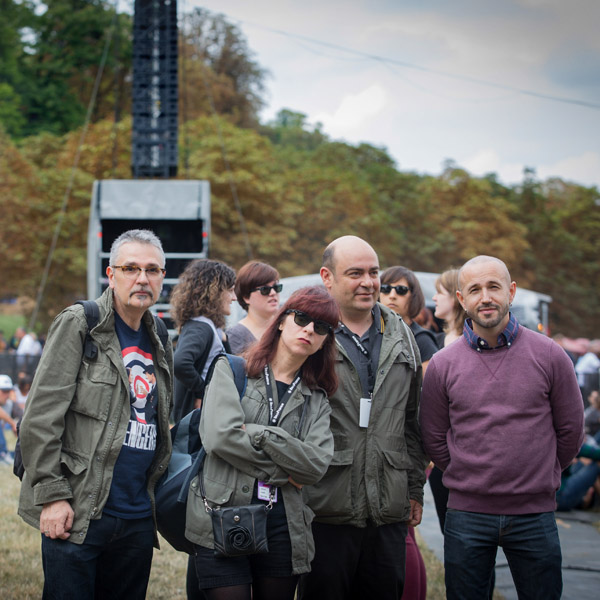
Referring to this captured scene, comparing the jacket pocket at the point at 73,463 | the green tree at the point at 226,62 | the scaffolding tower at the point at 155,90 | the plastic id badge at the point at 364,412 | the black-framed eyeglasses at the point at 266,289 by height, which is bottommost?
the jacket pocket at the point at 73,463

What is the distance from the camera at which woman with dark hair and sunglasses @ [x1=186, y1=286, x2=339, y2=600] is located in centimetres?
297

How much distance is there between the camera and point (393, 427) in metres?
3.55

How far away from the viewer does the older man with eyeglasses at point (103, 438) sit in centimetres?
294

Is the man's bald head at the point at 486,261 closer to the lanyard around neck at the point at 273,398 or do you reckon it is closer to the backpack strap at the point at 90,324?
the lanyard around neck at the point at 273,398

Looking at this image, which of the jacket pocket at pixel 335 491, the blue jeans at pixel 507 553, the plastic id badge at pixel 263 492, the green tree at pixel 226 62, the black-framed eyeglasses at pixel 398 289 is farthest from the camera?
the green tree at pixel 226 62

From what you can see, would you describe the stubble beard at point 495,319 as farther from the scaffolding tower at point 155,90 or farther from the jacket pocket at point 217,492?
the scaffolding tower at point 155,90

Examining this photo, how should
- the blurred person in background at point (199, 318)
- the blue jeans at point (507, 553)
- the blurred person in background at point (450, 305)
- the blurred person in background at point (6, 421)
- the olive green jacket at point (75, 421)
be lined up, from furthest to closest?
1. the blurred person in background at point (6, 421)
2. the blurred person in background at point (450, 305)
3. the blurred person in background at point (199, 318)
4. the blue jeans at point (507, 553)
5. the olive green jacket at point (75, 421)

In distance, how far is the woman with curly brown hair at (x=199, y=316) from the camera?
15.0 ft

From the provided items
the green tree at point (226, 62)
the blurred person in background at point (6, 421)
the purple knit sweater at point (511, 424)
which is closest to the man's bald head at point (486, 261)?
the purple knit sweater at point (511, 424)

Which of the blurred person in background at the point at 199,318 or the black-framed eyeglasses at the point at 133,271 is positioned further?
the blurred person in background at the point at 199,318

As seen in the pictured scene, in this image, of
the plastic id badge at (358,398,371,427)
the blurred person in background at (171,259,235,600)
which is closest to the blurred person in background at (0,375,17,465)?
the blurred person in background at (171,259,235,600)

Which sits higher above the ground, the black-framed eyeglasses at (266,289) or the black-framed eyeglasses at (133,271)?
the black-framed eyeglasses at (133,271)

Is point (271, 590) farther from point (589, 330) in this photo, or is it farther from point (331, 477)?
point (589, 330)

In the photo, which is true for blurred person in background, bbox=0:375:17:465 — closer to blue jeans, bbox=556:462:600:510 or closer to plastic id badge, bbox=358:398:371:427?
blue jeans, bbox=556:462:600:510
